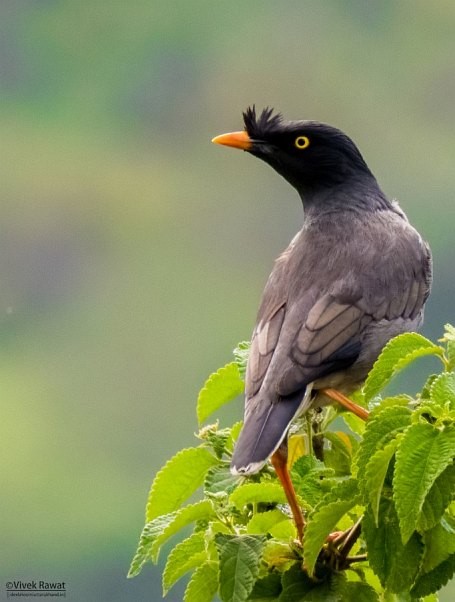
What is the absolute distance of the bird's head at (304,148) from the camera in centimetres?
528

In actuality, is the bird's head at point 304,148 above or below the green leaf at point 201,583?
above

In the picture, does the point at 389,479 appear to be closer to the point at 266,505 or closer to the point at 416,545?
the point at 416,545

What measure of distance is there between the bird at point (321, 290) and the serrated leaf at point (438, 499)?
0.47 m

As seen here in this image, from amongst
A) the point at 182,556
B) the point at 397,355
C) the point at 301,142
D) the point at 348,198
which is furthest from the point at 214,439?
the point at 301,142

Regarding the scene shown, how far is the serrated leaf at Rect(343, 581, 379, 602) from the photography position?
9.62 feet

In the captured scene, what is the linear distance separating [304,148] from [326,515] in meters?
2.81

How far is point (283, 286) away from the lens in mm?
4445

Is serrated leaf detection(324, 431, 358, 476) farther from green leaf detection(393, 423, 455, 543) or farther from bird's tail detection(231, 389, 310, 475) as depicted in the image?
green leaf detection(393, 423, 455, 543)

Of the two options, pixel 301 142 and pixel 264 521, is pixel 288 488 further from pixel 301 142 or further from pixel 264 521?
pixel 301 142

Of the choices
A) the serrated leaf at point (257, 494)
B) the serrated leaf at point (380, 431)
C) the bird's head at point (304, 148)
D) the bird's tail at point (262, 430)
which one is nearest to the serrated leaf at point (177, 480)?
the bird's tail at point (262, 430)

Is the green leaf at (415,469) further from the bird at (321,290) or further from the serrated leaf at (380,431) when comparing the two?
the bird at (321,290)

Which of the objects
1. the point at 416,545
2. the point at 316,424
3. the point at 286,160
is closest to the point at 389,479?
the point at 416,545

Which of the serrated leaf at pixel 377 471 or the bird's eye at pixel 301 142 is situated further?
the bird's eye at pixel 301 142

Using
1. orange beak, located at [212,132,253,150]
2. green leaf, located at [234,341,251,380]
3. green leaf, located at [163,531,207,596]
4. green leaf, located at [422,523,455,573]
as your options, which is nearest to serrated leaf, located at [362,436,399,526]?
green leaf, located at [422,523,455,573]
